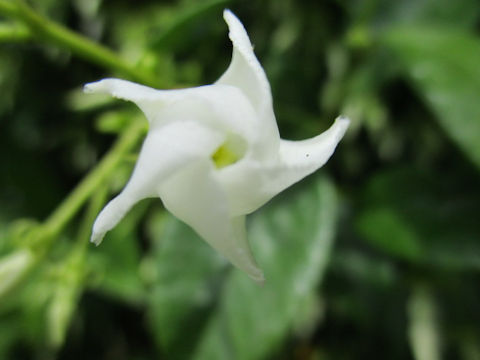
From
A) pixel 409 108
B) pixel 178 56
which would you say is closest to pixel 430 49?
pixel 409 108

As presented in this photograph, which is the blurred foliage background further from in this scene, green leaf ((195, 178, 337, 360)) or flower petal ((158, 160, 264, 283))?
flower petal ((158, 160, 264, 283))

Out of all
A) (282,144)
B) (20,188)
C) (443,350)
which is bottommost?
(443,350)

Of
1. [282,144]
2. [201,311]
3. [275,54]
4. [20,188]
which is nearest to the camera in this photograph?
[282,144]

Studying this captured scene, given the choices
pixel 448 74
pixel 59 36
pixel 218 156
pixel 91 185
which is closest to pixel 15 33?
pixel 59 36

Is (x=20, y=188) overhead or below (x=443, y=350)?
overhead

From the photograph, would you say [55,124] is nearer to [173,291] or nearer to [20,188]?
[20,188]

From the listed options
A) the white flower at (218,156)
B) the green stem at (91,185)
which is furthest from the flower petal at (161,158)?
the green stem at (91,185)
